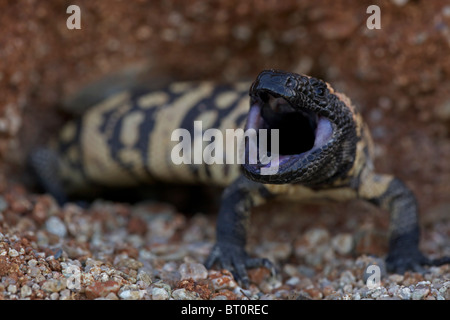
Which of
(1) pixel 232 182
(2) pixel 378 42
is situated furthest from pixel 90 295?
(2) pixel 378 42

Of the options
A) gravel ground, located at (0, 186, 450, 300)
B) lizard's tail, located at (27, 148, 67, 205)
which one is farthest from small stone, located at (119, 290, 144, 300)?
lizard's tail, located at (27, 148, 67, 205)

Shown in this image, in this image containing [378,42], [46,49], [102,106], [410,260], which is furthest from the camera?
[102,106]

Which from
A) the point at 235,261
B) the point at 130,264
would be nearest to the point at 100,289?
the point at 130,264

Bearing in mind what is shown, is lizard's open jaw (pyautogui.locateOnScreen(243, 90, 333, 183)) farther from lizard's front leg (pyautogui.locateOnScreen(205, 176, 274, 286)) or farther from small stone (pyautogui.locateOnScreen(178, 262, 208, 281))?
small stone (pyautogui.locateOnScreen(178, 262, 208, 281))

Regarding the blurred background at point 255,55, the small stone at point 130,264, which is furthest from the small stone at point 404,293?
the blurred background at point 255,55

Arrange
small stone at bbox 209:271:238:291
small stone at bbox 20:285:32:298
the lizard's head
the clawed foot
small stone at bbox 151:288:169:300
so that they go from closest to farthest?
1. small stone at bbox 20:285:32:298
2. small stone at bbox 151:288:169:300
3. the lizard's head
4. small stone at bbox 209:271:238:291
5. the clawed foot

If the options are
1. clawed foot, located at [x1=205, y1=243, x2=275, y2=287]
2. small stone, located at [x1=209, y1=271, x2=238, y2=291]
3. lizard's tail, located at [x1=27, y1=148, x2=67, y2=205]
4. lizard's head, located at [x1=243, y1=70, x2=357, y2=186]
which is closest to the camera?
lizard's head, located at [x1=243, y1=70, x2=357, y2=186]
